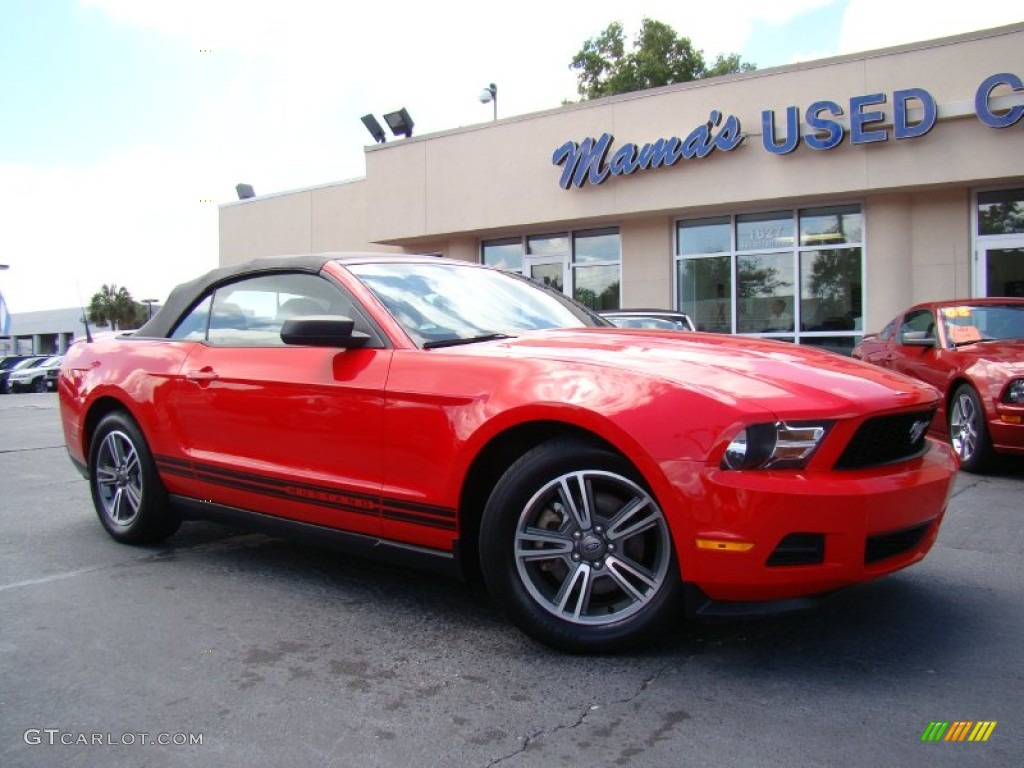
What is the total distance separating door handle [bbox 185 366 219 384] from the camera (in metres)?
4.11

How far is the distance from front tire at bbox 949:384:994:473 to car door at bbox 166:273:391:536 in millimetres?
5132

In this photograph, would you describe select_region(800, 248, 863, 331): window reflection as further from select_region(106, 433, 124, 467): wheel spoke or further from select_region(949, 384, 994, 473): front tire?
select_region(106, 433, 124, 467): wheel spoke

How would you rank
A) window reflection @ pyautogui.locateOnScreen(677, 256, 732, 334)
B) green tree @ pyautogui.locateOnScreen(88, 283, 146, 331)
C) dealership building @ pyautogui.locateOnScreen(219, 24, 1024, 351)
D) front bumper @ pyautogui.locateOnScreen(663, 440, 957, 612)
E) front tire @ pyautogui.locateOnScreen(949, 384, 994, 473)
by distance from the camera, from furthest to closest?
green tree @ pyautogui.locateOnScreen(88, 283, 146, 331) → window reflection @ pyautogui.locateOnScreen(677, 256, 732, 334) → dealership building @ pyautogui.locateOnScreen(219, 24, 1024, 351) → front tire @ pyautogui.locateOnScreen(949, 384, 994, 473) → front bumper @ pyautogui.locateOnScreen(663, 440, 957, 612)

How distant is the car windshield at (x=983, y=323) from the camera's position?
23.9 feet

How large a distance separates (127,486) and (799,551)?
369 centimetres

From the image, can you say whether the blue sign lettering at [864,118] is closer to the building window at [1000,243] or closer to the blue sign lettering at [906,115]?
the blue sign lettering at [906,115]

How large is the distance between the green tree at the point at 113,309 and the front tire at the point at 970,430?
86175 millimetres

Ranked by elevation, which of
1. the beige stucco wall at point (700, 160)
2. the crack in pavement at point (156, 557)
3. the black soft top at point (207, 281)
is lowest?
the crack in pavement at point (156, 557)

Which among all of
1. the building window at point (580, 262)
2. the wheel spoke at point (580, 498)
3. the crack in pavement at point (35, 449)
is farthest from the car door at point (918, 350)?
the crack in pavement at point (35, 449)

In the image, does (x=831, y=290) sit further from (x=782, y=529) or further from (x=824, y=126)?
(x=782, y=529)

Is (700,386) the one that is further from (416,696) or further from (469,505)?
(416,696)

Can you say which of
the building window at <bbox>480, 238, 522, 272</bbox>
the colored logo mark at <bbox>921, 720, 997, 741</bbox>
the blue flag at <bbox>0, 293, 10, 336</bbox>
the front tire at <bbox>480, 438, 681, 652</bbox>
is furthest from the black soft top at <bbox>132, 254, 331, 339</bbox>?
the blue flag at <bbox>0, 293, 10, 336</bbox>

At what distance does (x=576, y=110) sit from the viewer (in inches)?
619

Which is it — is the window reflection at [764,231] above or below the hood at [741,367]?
above
